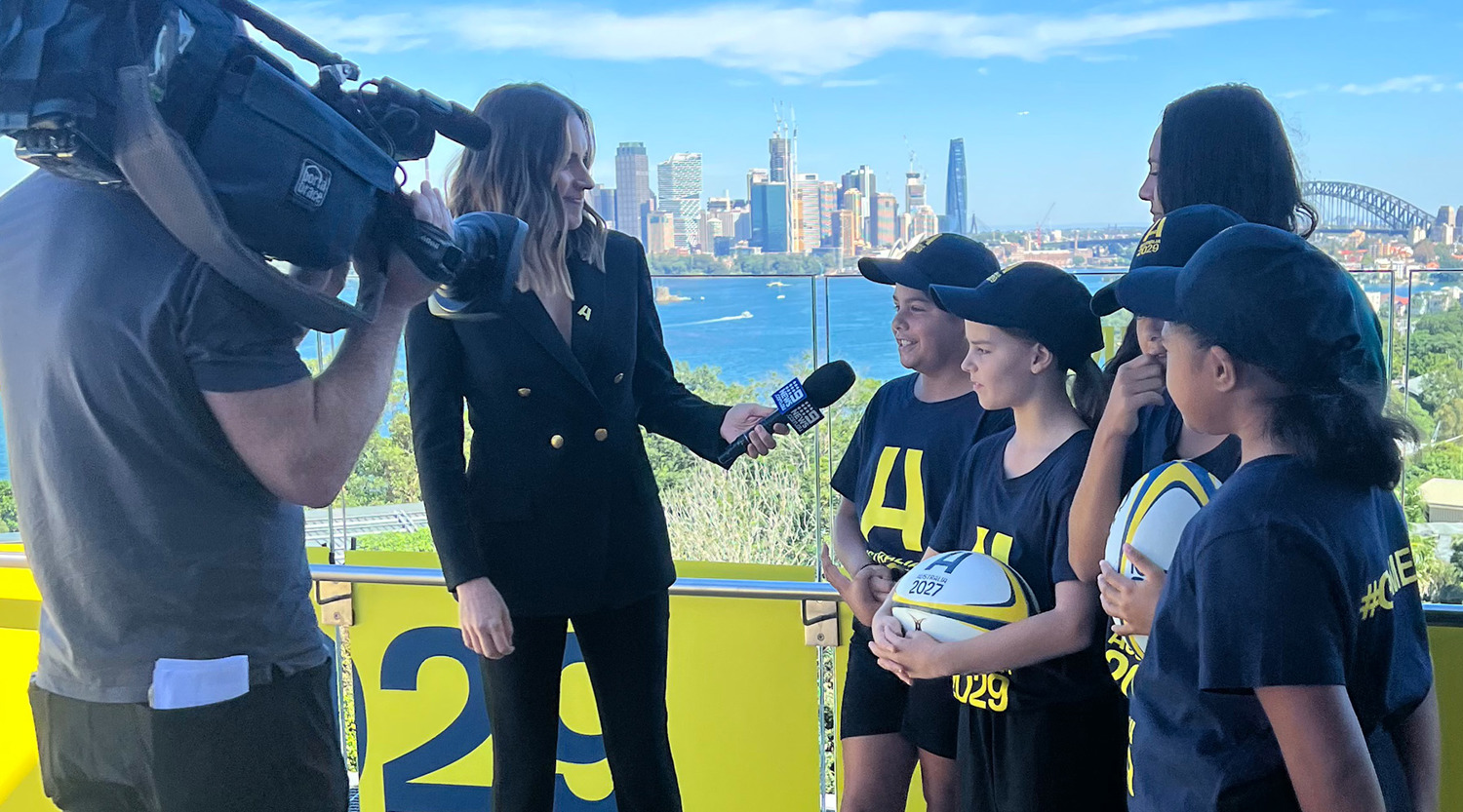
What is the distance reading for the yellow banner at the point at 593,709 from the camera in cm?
306

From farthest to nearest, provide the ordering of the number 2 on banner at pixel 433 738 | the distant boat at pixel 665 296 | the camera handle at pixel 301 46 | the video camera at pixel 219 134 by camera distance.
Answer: the distant boat at pixel 665 296, the number 2 on banner at pixel 433 738, the camera handle at pixel 301 46, the video camera at pixel 219 134

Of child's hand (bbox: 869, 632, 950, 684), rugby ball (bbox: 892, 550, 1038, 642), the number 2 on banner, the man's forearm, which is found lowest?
the number 2 on banner

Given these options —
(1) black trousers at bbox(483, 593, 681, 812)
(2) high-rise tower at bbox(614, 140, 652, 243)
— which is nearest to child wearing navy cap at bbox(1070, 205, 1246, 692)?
(1) black trousers at bbox(483, 593, 681, 812)

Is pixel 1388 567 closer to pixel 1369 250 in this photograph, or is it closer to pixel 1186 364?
pixel 1186 364

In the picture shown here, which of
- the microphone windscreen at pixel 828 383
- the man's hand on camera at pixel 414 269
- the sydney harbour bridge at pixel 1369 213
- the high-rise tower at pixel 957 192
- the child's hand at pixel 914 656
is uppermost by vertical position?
the high-rise tower at pixel 957 192

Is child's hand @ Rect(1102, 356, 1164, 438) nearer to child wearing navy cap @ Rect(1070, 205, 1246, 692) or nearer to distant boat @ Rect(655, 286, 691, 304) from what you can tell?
child wearing navy cap @ Rect(1070, 205, 1246, 692)

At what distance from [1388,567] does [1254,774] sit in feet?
1.00

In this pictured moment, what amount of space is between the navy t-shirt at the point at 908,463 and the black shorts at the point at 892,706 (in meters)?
0.20

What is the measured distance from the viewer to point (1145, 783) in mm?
1525

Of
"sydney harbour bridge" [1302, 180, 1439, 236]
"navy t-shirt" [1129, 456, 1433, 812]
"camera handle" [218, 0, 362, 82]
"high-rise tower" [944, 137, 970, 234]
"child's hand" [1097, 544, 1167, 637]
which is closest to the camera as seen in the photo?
"navy t-shirt" [1129, 456, 1433, 812]

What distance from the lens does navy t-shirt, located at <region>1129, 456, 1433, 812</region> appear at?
1322mm

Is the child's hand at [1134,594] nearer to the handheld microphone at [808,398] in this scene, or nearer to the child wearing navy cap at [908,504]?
the child wearing navy cap at [908,504]

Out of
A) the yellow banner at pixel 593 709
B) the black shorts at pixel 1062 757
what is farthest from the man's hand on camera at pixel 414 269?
the yellow banner at pixel 593 709

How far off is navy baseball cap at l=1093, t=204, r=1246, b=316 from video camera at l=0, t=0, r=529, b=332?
1.12 meters
